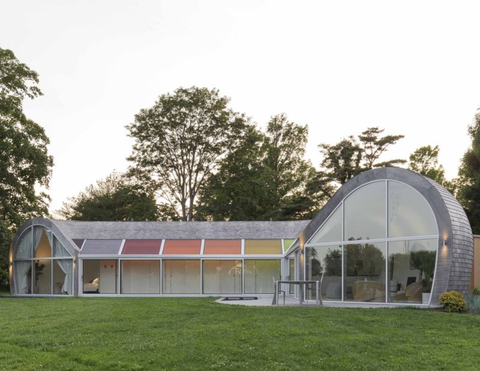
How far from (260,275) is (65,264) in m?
8.64

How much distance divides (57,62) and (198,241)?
9760 mm

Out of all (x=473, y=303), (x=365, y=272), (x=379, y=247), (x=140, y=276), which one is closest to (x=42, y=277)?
(x=140, y=276)

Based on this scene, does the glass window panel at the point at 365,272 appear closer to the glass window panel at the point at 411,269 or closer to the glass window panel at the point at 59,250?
the glass window panel at the point at 411,269

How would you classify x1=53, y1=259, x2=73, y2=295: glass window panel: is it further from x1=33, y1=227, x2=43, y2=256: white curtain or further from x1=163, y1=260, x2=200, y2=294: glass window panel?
x1=163, y1=260, x2=200, y2=294: glass window panel

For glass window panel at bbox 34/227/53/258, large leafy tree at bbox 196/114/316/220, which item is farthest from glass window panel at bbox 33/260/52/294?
large leafy tree at bbox 196/114/316/220

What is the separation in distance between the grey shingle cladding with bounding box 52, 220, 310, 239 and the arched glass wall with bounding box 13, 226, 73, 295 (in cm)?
98

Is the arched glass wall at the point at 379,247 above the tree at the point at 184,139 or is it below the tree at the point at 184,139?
below

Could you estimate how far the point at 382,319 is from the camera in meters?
11.6

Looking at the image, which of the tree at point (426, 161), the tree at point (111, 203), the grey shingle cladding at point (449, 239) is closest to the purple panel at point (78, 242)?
the tree at point (111, 203)

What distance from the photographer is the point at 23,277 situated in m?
26.1

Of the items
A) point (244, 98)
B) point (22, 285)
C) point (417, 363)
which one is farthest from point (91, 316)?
point (244, 98)

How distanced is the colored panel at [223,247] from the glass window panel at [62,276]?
5954 mm

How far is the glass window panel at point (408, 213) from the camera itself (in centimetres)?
1495

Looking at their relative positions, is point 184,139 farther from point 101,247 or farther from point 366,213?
point 366,213
